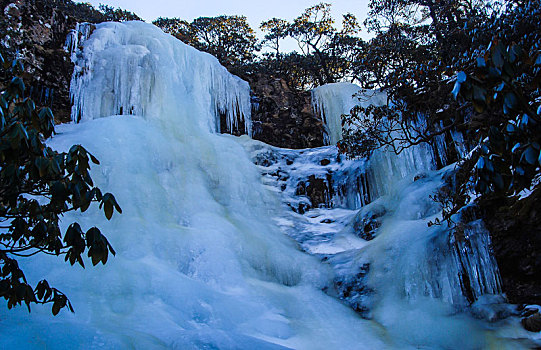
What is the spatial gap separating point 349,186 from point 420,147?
1919mm

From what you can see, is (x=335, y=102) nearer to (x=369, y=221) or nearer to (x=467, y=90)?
(x=369, y=221)

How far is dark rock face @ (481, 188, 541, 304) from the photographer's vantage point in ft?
13.3

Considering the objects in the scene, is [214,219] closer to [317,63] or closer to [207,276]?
[207,276]

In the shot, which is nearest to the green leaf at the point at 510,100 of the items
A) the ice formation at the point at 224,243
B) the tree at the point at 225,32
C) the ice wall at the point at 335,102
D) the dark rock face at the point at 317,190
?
the ice formation at the point at 224,243

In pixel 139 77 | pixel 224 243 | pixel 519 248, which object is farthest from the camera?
pixel 139 77

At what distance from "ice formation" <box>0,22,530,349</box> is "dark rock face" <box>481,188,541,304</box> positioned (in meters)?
0.19

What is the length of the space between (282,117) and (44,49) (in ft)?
21.8

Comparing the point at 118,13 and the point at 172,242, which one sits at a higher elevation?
the point at 118,13

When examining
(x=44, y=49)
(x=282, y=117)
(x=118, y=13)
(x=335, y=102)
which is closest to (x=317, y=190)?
(x=282, y=117)

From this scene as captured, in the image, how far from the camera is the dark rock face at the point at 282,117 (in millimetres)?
11602

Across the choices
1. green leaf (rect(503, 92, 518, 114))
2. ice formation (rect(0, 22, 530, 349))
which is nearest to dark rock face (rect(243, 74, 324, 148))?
ice formation (rect(0, 22, 530, 349))

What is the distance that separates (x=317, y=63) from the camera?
47.4ft

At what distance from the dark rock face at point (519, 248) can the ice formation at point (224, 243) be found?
0.19 meters

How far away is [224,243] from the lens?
5.55 meters
